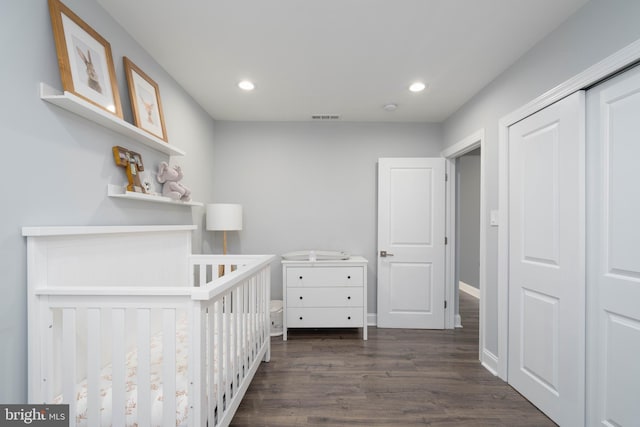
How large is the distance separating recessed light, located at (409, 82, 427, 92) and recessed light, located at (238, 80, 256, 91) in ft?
4.41

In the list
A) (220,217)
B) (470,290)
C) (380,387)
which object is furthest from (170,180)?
(470,290)

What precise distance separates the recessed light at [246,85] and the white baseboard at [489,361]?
2.91 metres

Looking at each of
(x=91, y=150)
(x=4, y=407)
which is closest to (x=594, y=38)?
(x=91, y=150)

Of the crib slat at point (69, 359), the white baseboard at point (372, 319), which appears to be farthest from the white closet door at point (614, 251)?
the crib slat at point (69, 359)

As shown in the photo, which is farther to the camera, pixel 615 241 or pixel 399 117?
pixel 399 117

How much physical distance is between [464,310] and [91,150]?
14.1 ft

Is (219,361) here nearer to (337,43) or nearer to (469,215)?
(337,43)

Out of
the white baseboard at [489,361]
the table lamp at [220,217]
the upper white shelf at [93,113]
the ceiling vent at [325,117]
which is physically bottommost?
the white baseboard at [489,361]

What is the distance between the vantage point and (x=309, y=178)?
3514 mm

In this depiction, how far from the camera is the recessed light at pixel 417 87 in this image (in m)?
2.53

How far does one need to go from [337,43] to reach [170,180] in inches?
59.4

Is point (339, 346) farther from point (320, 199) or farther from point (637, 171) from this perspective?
point (637, 171)

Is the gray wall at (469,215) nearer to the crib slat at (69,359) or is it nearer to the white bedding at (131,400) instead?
the white bedding at (131,400)

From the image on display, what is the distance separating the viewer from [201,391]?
1.18 metres
